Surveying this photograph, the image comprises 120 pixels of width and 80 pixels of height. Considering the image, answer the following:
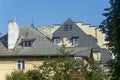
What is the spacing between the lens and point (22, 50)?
7069cm

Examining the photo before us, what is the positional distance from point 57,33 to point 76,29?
11.6 feet

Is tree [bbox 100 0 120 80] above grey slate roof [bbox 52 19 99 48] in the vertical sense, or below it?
below

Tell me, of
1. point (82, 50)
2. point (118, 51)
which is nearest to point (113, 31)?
point (118, 51)

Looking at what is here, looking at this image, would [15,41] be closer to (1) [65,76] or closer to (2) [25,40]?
(2) [25,40]

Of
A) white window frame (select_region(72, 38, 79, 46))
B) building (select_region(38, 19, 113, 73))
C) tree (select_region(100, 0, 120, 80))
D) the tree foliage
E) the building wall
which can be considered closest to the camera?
tree (select_region(100, 0, 120, 80))

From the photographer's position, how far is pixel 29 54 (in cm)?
6919

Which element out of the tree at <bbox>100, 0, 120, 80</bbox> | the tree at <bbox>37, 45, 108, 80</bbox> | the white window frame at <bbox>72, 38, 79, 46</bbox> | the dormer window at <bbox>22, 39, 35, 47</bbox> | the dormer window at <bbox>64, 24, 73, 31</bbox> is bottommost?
the tree at <bbox>37, 45, 108, 80</bbox>

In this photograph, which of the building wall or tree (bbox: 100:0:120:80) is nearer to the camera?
tree (bbox: 100:0:120:80)

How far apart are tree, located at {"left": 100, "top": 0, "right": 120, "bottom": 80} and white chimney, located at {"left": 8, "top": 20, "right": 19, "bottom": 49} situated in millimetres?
43612

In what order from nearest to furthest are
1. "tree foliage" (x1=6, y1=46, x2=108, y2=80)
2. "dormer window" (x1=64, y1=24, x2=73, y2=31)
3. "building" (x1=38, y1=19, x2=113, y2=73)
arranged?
"tree foliage" (x1=6, y1=46, x2=108, y2=80) < "building" (x1=38, y1=19, x2=113, y2=73) < "dormer window" (x1=64, y1=24, x2=73, y2=31)

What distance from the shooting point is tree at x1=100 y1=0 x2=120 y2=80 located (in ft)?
90.2

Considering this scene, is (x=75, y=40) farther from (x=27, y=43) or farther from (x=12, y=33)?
(x=12, y=33)

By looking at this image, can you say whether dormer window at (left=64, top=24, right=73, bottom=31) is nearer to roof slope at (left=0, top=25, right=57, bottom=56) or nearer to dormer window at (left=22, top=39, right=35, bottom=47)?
roof slope at (left=0, top=25, right=57, bottom=56)

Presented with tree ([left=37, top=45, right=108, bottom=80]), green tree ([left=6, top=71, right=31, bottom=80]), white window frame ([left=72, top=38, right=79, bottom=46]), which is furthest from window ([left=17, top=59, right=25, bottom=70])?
white window frame ([left=72, top=38, right=79, bottom=46])
